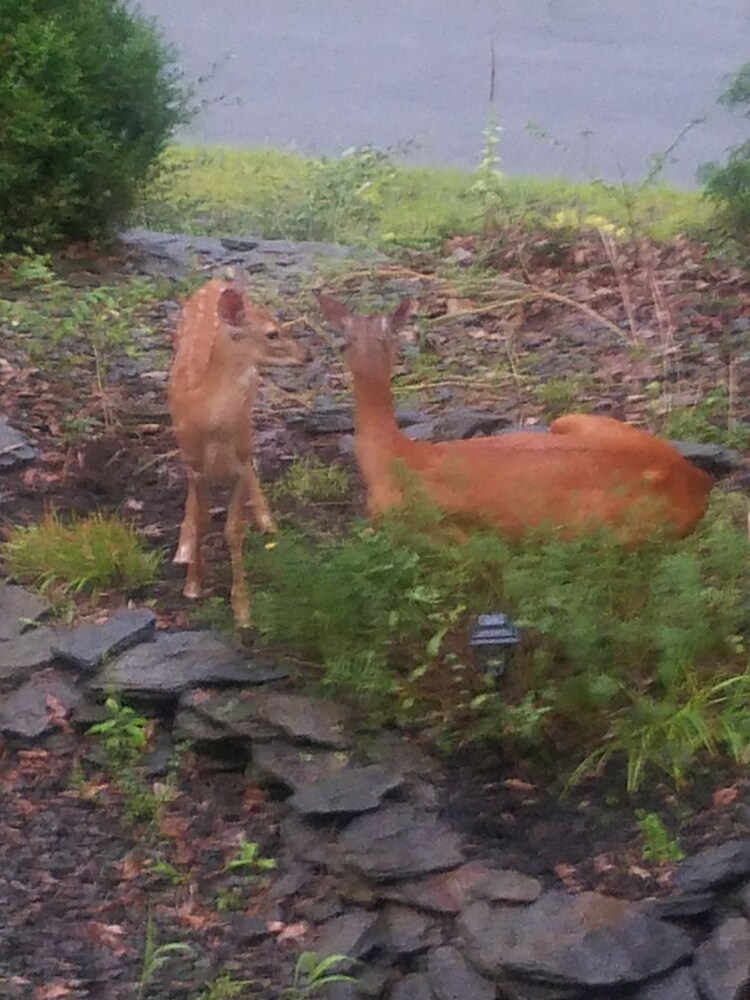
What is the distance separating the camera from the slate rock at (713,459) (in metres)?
5.67

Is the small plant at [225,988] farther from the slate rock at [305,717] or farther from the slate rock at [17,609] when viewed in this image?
the slate rock at [17,609]

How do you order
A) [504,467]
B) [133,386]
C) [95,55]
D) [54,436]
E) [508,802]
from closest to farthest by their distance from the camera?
[508,802] → [504,467] → [54,436] → [133,386] → [95,55]

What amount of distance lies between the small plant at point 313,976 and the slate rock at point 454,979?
0.63ft

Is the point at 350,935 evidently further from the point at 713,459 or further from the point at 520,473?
the point at 713,459

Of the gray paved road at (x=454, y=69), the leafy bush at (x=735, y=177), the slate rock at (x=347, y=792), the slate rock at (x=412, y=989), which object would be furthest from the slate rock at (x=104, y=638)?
the gray paved road at (x=454, y=69)

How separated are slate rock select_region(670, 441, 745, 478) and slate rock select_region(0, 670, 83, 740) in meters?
2.41

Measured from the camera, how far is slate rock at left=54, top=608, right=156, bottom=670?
15.2ft

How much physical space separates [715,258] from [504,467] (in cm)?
408

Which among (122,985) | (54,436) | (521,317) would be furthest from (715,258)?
(122,985)

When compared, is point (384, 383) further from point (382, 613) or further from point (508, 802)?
point (508, 802)

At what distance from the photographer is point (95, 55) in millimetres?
8625

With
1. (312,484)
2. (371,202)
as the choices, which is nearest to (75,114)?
(371,202)

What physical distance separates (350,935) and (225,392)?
5.83 ft

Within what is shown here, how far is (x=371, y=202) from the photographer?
417 inches
